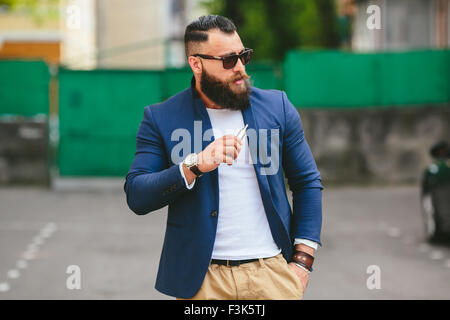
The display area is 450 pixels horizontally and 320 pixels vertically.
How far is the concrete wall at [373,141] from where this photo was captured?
15.8 m

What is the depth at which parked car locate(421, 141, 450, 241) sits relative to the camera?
9148 mm

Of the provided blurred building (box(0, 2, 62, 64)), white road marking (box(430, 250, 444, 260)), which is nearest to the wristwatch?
white road marking (box(430, 250, 444, 260))

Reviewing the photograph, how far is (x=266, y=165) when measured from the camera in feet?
10.4

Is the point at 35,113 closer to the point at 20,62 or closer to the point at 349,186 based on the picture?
the point at 20,62

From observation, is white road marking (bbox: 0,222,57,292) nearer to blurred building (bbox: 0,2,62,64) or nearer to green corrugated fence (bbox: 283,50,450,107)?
green corrugated fence (bbox: 283,50,450,107)

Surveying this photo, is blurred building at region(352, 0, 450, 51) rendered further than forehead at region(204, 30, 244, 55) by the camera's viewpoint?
Yes

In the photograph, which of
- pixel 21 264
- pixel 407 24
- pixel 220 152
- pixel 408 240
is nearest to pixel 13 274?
pixel 21 264

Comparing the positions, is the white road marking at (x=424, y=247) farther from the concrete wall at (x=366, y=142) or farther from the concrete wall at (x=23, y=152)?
the concrete wall at (x=23, y=152)

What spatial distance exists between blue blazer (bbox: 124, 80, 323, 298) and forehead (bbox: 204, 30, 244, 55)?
194 millimetres

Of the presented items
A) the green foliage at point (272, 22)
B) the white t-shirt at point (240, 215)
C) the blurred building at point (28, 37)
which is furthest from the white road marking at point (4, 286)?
the blurred building at point (28, 37)

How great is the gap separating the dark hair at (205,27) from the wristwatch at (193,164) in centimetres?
47

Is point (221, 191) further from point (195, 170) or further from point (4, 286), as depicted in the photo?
point (4, 286)

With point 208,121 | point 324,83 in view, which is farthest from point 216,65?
point 324,83

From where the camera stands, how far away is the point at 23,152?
16.1 metres
